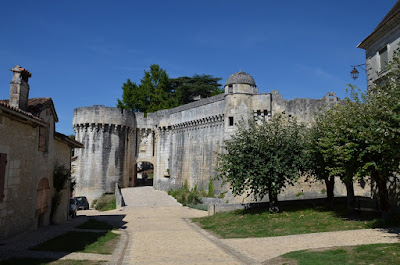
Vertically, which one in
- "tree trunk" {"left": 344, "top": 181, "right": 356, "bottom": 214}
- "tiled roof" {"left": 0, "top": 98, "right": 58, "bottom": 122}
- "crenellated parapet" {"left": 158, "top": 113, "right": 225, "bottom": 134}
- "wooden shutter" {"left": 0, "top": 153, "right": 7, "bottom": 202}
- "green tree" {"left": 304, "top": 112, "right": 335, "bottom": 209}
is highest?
"crenellated parapet" {"left": 158, "top": 113, "right": 225, "bottom": 134}

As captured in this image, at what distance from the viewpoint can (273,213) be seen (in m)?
18.4

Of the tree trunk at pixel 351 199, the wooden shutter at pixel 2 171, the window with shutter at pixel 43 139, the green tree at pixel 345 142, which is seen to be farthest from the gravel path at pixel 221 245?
the window with shutter at pixel 43 139

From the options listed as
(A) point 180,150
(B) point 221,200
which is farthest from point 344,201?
(A) point 180,150

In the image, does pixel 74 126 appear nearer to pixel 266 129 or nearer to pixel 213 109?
pixel 213 109

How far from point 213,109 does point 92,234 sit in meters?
20.1

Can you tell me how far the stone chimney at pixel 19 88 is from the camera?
12.5 meters

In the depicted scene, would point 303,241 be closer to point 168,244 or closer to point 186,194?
point 168,244

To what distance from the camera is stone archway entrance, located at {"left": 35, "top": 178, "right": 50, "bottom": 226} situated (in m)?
13.8

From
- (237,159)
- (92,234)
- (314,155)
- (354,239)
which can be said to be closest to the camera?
(354,239)

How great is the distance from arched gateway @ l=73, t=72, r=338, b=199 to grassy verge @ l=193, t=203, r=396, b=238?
451 inches

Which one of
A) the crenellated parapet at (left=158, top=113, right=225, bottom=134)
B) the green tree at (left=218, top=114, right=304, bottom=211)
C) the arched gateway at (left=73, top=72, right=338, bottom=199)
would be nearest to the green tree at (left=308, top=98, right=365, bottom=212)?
the green tree at (left=218, top=114, right=304, bottom=211)

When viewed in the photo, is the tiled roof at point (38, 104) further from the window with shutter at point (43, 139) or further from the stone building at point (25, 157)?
the window with shutter at point (43, 139)

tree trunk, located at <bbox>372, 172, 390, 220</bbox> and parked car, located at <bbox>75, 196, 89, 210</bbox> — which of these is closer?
tree trunk, located at <bbox>372, 172, 390, 220</bbox>

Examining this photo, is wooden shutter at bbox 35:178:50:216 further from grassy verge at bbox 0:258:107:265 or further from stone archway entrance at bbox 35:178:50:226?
grassy verge at bbox 0:258:107:265
